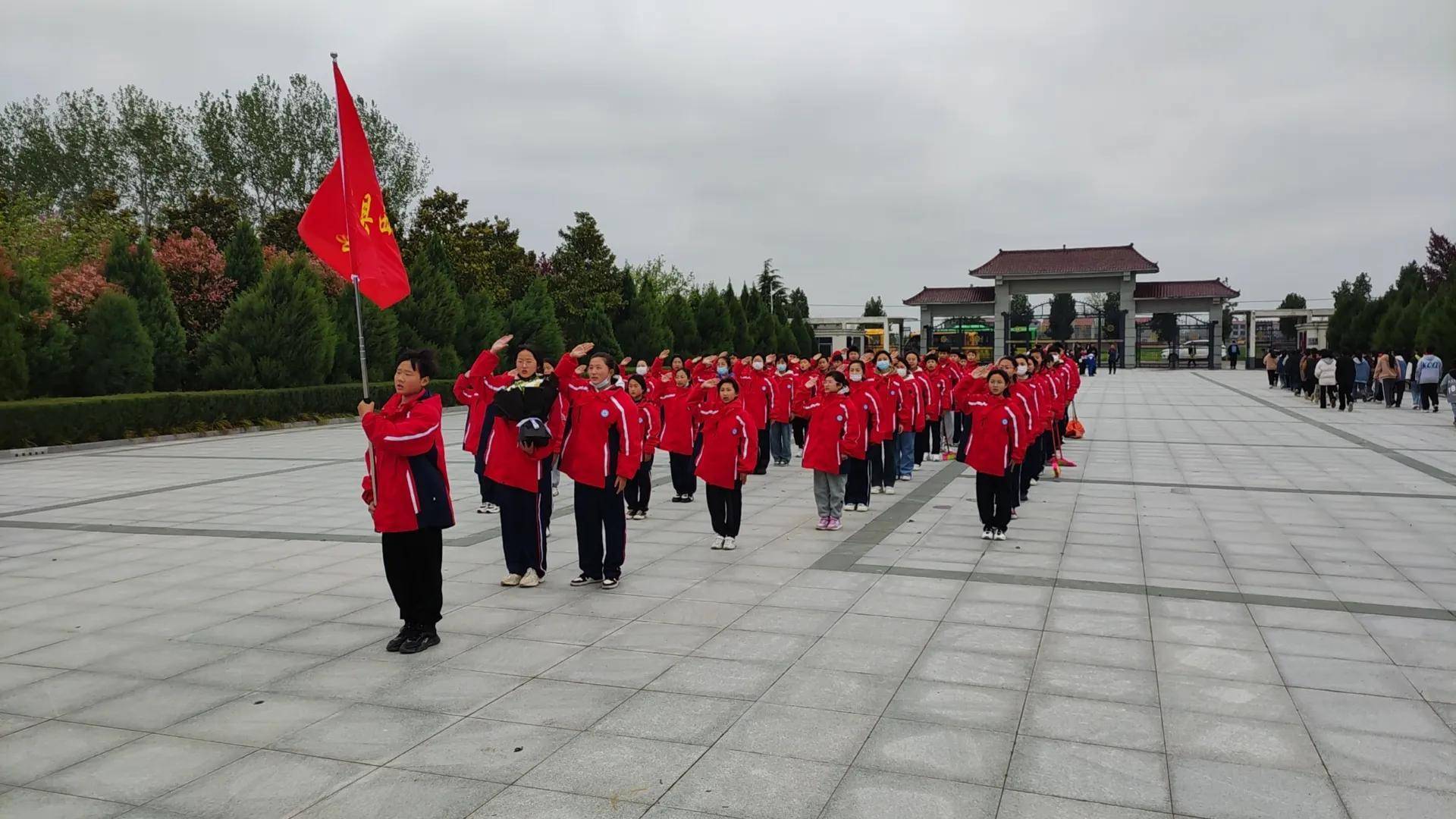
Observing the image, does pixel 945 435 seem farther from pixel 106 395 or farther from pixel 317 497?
pixel 106 395

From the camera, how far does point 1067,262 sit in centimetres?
5766

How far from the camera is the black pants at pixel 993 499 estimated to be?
8.14 meters

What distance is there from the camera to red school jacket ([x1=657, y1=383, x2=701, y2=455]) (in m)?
10.0

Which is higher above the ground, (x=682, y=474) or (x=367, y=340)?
(x=367, y=340)

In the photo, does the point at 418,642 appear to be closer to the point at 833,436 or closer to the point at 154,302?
the point at 833,436

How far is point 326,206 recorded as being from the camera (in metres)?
7.48

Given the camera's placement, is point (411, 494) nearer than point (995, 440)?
Yes

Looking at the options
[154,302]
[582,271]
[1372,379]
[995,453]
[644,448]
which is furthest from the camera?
[582,271]

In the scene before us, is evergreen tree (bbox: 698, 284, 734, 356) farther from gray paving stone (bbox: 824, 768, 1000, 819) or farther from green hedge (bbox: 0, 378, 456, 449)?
gray paving stone (bbox: 824, 768, 1000, 819)

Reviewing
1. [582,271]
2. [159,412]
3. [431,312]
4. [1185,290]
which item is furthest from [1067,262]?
[159,412]

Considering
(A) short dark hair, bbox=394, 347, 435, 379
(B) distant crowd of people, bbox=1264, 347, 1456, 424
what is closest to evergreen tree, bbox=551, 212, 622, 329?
(B) distant crowd of people, bbox=1264, 347, 1456, 424

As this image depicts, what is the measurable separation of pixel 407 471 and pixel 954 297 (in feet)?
182

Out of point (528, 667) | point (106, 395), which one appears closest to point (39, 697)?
point (528, 667)

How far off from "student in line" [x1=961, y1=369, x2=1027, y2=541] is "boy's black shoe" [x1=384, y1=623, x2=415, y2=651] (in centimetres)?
468
